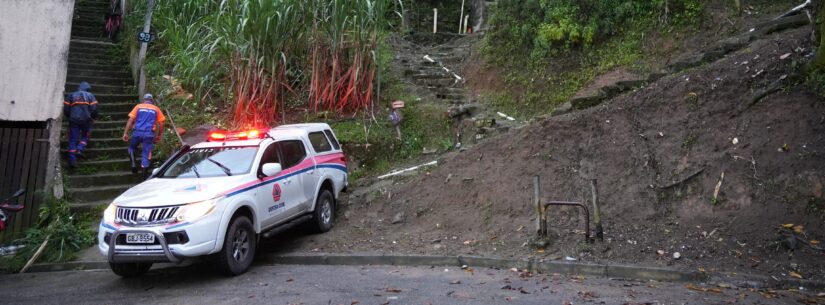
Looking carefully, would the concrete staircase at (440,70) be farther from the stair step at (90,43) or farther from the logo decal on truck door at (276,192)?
the stair step at (90,43)

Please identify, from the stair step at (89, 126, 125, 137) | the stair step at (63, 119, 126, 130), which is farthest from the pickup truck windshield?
the stair step at (63, 119, 126, 130)

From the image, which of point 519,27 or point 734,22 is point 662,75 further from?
point 519,27

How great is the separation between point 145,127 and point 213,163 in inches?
144

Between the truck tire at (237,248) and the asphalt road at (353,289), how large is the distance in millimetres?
→ 147

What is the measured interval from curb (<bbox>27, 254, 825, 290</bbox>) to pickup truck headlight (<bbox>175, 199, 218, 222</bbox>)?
1755 millimetres

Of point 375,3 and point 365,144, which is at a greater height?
point 375,3

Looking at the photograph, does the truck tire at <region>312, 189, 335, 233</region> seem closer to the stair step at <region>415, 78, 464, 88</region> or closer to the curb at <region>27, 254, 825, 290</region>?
the curb at <region>27, 254, 825, 290</region>

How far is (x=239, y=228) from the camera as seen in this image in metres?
7.33

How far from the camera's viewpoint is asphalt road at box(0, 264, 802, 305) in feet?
19.5

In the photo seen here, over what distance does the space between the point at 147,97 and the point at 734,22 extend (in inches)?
446

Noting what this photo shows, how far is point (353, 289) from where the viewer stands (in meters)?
6.56

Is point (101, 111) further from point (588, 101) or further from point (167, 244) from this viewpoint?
point (588, 101)

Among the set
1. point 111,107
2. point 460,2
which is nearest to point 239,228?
point 111,107

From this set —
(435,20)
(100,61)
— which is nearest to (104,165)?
(100,61)
